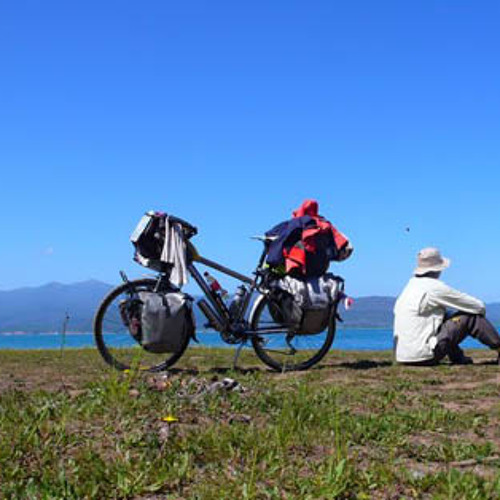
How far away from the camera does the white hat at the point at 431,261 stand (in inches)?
396

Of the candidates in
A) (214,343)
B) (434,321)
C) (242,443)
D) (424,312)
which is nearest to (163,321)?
(214,343)

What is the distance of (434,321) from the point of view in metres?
9.79

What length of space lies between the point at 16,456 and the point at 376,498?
2136mm

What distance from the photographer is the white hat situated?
1006 centimetres

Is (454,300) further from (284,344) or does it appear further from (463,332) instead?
(284,344)

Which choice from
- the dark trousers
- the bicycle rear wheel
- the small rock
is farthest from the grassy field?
the dark trousers

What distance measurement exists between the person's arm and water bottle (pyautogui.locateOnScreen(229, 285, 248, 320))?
2689mm

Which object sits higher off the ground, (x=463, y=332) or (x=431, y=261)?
(x=431, y=261)

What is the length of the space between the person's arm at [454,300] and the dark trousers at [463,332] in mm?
123

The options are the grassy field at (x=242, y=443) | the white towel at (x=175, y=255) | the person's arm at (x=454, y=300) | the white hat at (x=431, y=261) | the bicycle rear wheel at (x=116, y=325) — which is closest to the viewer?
the grassy field at (x=242, y=443)

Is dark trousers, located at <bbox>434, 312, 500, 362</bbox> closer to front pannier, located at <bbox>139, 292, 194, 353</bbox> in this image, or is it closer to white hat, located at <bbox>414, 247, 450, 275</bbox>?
white hat, located at <bbox>414, 247, 450, 275</bbox>

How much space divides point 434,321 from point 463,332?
428 mm

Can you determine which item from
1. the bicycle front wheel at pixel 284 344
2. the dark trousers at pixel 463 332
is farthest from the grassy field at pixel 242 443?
the dark trousers at pixel 463 332

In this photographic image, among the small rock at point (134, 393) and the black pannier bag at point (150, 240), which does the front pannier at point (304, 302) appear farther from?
the small rock at point (134, 393)
